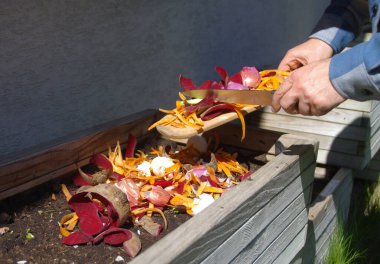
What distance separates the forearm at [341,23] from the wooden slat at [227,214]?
0.59m

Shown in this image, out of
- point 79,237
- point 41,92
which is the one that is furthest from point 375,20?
point 41,92

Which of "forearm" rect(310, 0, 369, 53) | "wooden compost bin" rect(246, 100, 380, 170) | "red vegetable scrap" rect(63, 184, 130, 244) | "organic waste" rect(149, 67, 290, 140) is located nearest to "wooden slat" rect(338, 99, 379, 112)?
"wooden compost bin" rect(246, 100, 380, 170)

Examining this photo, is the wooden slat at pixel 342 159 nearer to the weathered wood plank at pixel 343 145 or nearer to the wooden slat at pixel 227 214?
the weathered wood plank at pixel 343 145

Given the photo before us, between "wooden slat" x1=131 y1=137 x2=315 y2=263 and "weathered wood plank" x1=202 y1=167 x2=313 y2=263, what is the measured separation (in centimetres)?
2

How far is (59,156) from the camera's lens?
2.07m

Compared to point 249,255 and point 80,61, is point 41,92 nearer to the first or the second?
point 80,61

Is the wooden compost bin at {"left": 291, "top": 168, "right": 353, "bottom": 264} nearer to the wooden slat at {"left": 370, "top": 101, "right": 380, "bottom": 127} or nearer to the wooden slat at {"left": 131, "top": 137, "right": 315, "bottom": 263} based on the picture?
the wooden slat at {"left": 370, "top": 101, "right": 380, "bottom": 127}

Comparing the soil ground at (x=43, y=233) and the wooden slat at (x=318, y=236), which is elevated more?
the soil ground at (x=43, y=233)

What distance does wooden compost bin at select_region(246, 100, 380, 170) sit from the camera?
9.15ft

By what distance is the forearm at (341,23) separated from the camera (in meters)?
2.40

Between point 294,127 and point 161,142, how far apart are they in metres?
0.84

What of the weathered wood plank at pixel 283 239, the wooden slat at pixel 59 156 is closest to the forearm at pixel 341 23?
the weathered wood plank at pixel 283 239

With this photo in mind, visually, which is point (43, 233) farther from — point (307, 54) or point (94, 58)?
point (94, 58)

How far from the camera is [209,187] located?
81.3 inches
